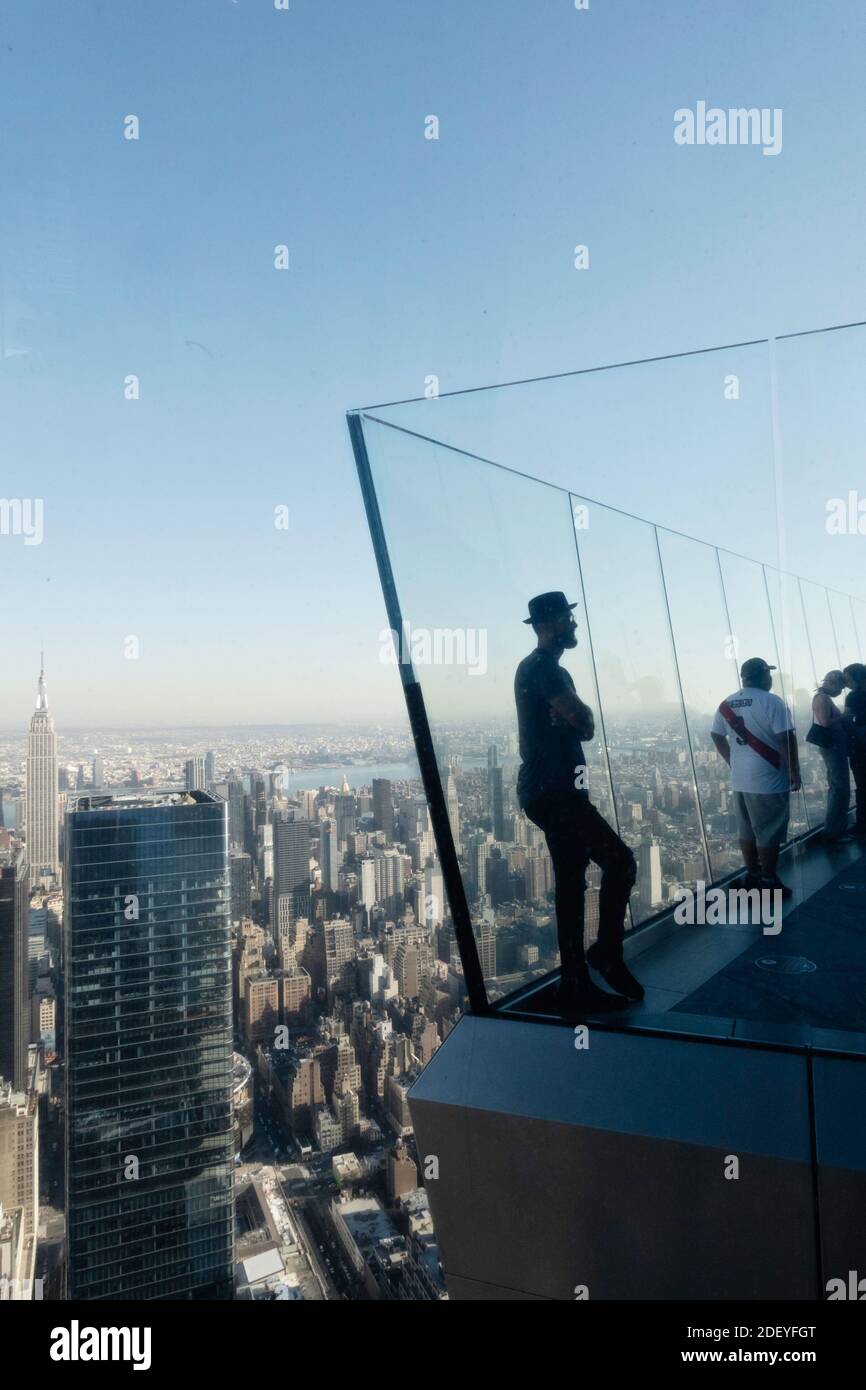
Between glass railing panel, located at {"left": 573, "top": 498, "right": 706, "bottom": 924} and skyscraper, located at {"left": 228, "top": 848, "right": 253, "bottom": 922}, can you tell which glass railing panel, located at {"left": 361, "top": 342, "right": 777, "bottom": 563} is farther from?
skyscraper, located at {"left": 228, "top": 848, "right": 253, "bottom": 922}

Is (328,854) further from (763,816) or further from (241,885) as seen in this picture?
(763,816)

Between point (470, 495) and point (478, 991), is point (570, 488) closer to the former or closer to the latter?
point (470, 495)

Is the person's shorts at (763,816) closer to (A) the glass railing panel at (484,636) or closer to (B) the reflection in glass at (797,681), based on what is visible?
(B) the reflection in glass at (797,681)

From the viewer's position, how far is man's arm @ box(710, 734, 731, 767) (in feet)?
5.68

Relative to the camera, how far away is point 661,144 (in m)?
2.02

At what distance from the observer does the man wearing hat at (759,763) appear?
163cm

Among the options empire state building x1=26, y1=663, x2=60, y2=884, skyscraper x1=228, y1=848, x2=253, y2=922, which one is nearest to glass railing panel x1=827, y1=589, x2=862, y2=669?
skyscraper x1=228, y1=848, x2=253, y2=922

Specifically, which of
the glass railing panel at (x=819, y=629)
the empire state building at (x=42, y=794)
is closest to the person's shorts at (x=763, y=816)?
the glass railing panel at (x=819, y=629)

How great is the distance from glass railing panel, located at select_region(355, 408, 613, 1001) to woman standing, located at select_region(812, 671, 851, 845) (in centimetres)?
57

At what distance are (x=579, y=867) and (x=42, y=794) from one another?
3.17 metres

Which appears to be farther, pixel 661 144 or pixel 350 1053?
pixel 350 1053

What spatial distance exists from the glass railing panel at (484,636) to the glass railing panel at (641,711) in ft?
0.16
